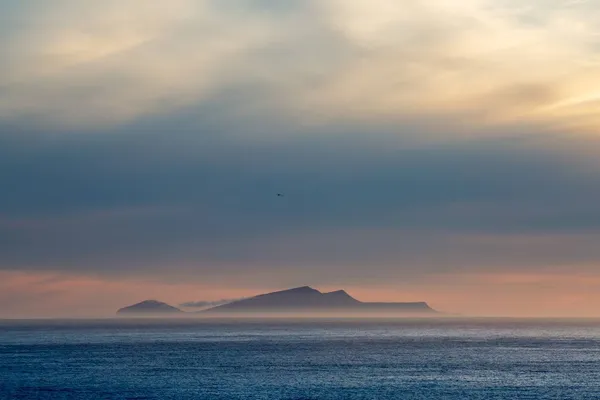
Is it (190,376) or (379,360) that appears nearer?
(190,376)


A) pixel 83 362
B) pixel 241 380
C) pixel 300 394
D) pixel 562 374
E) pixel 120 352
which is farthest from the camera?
pixel 120 352

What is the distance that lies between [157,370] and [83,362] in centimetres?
2738

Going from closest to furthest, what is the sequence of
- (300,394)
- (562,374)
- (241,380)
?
(300,394)
(241,380)
(562,374)

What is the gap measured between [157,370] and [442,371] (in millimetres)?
43704

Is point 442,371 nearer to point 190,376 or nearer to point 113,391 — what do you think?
point 190,376

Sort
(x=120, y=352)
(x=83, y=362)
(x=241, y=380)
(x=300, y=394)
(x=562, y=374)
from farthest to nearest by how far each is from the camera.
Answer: (x=120, y=352) < (x=83, y=362) < (x=562, y=374) < (x=241, y=380) < (x=300, y=394)

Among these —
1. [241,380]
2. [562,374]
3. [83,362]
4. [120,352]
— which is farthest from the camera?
[120,352]

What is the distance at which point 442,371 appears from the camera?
438ft

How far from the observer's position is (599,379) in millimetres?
123125

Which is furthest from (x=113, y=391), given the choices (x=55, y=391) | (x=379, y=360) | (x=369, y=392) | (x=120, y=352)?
(x=120, y=352)

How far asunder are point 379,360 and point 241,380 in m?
44.9

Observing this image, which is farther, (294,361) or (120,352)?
(120,352)

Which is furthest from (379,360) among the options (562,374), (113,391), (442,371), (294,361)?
(113,391)

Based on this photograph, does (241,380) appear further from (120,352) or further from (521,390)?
(120,352)
